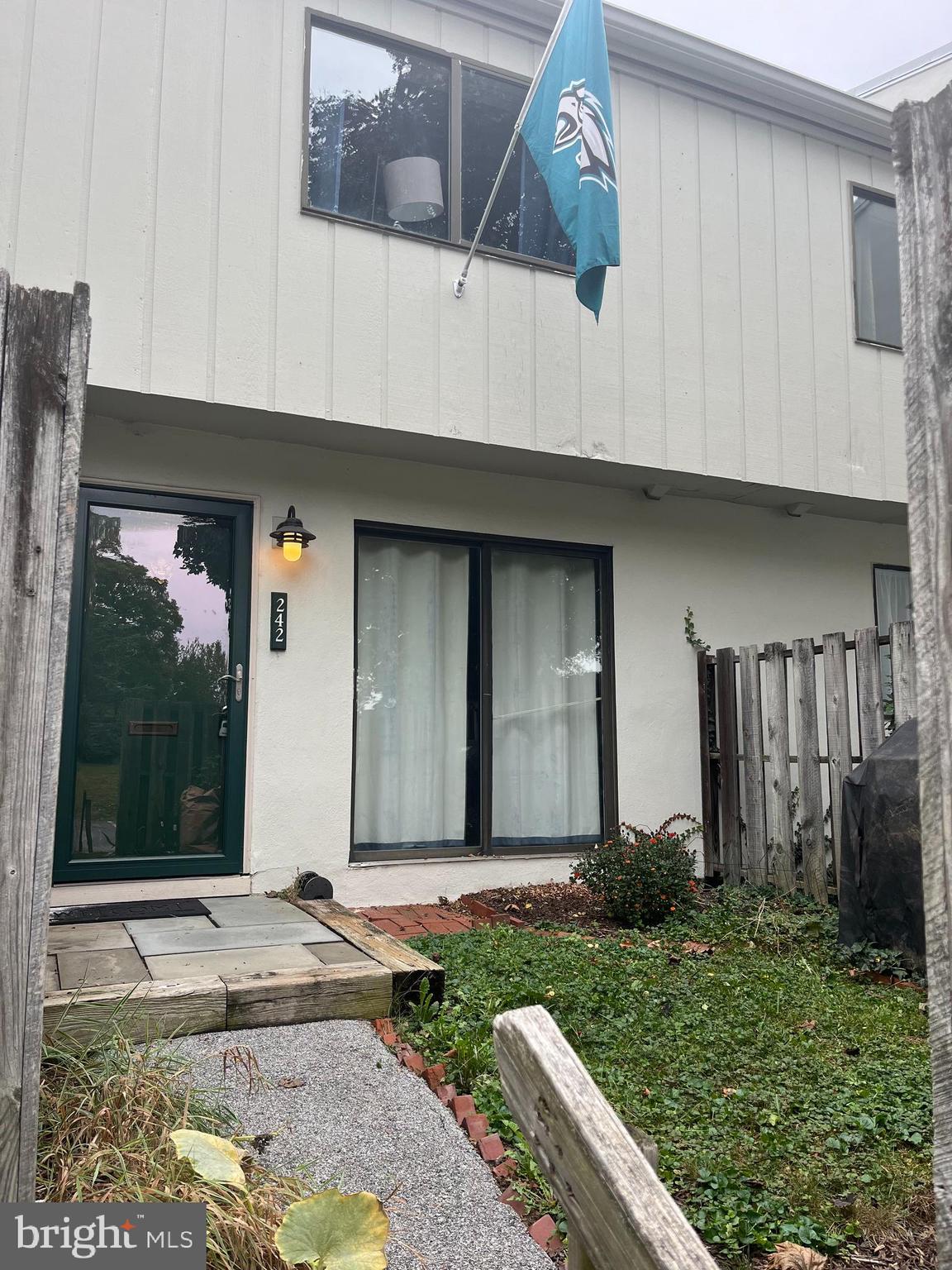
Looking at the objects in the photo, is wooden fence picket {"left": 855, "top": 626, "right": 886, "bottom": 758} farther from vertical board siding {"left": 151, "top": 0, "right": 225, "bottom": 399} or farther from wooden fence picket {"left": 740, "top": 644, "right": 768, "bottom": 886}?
vertical board siding {"left": 151, "top": 0, "right": 225, "bottom": 399}

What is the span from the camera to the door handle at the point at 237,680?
5.68 m

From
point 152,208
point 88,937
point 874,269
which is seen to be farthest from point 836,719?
point 152,208

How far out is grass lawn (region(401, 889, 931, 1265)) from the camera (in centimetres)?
231

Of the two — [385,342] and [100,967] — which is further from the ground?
[385,342]

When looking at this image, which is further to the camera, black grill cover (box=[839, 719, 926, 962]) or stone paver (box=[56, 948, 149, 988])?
black grill cover (box=[839, 719, 926, 962])

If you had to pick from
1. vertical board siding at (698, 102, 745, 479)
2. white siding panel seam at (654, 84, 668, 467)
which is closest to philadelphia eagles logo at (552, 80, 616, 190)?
white siding panel seam at (654, 84, 668, 467)

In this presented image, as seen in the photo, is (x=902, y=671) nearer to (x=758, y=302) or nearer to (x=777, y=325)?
(x=777, y=325)

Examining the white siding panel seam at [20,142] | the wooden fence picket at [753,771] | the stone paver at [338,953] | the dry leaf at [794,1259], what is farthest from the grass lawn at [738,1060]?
the white siding panel seam at [20,142]

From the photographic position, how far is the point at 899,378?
24.0 ft

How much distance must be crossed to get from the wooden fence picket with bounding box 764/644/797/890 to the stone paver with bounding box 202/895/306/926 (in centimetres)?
320

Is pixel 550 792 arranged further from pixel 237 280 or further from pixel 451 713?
pixel 237 280

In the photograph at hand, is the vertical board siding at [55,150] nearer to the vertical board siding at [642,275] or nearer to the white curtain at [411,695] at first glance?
the white curtain at [411,695]

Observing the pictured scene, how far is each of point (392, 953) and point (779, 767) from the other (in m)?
3.41

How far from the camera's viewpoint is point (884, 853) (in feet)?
15.0
